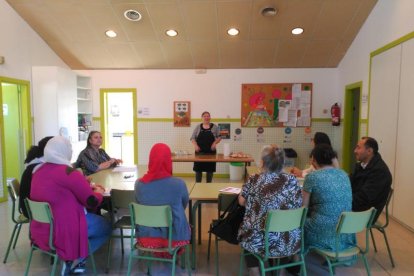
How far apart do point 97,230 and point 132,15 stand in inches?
157

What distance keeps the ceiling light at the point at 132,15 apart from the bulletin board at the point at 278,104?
105 inches

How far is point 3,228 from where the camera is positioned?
3.87m

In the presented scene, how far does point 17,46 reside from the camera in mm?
5316

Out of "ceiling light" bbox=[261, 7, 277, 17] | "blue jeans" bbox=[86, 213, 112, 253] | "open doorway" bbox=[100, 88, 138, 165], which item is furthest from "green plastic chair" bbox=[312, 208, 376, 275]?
"open doorway" bbox=[100, 88, 138, 165]

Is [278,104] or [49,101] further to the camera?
[278,104]

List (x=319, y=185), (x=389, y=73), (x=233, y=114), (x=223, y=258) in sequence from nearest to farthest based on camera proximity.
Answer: (x=319, y=185) → (x=223, y=258) → (x=389, y=73) → (x=233, y=114)

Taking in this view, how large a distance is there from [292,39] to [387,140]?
102 inches

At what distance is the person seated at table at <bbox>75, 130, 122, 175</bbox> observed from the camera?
12.4 ft

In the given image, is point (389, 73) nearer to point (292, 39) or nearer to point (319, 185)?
point (292, 39)

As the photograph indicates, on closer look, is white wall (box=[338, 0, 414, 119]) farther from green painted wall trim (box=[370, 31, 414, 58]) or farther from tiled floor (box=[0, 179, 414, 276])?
tiled floor (box=[0, 179, 414, 276])

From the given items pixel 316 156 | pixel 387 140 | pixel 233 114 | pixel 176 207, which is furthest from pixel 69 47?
pixel 387 140

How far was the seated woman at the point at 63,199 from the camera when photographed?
2.39 metres

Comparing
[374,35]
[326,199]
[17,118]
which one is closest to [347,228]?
[326,199]

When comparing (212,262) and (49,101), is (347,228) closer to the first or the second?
(212,262)
